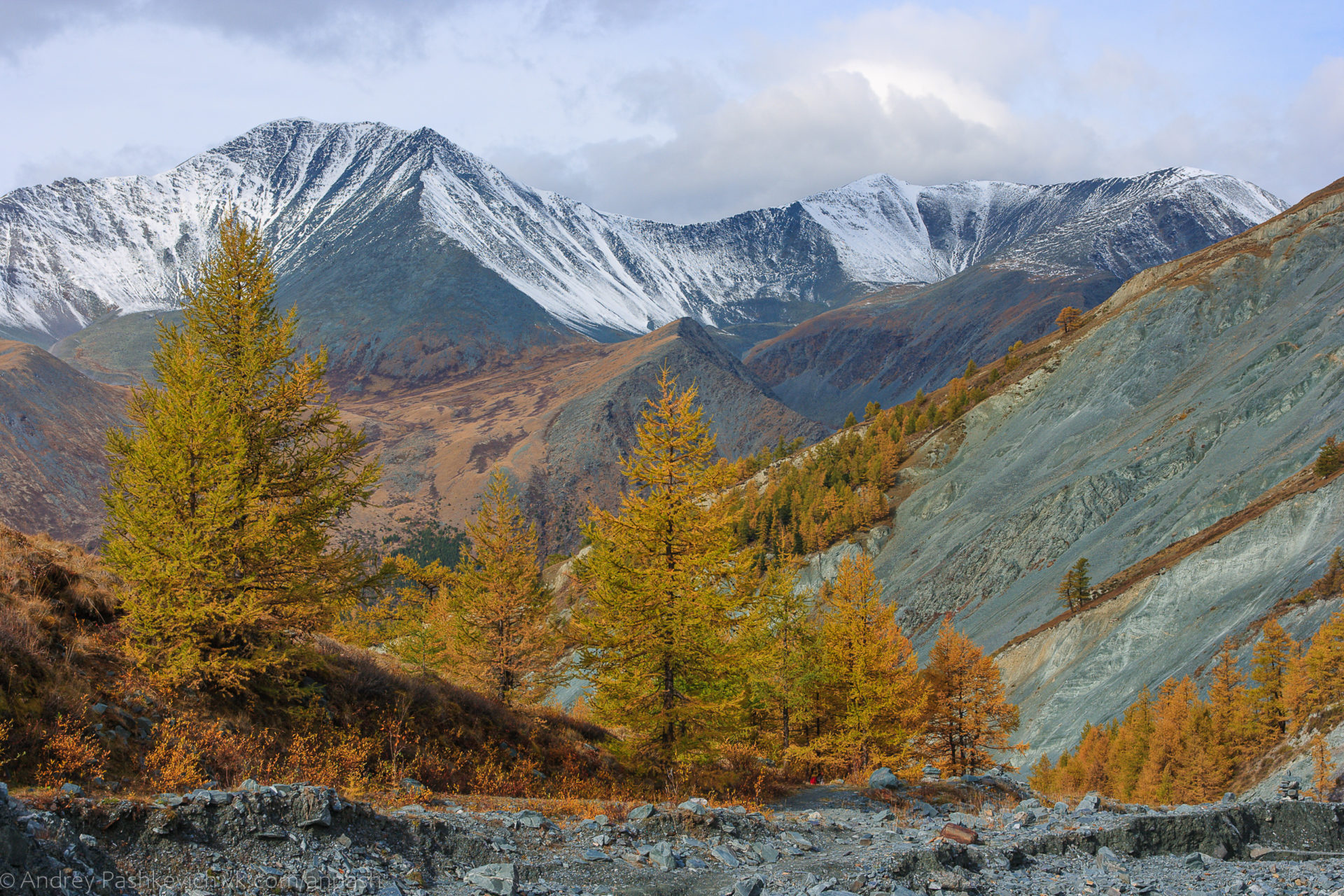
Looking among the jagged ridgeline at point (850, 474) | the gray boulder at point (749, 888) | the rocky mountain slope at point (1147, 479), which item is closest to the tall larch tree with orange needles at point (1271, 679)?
the rocky mountain slope at point (1147, 479)

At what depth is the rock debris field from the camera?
21.8 feet

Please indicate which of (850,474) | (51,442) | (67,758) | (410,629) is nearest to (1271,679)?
(410,629)

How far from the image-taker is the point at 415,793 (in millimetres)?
10602

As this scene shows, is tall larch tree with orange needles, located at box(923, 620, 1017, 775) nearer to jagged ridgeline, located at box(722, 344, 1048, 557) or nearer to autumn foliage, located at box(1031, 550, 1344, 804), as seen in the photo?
autumn foliage, located at box(1031, 550, 1344, 804)

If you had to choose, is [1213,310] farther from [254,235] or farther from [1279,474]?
[254,235]

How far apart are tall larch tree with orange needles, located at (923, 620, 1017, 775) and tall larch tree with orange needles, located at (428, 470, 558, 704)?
15200 mm

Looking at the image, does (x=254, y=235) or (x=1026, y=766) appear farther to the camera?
(x=1026, y=766)

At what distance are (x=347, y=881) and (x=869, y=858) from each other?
6.87 metres

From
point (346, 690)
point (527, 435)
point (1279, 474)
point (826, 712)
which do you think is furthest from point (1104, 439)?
point (527, 435)

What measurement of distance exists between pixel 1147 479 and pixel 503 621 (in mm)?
54661

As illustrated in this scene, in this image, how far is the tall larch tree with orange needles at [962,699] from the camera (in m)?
28.1

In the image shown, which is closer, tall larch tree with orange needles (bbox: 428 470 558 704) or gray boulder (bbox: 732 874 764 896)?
gray boulder (bbox: 732 874 764 896)

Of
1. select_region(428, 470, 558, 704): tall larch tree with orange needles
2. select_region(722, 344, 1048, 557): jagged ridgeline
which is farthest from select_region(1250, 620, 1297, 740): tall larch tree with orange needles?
select_region(722, 344, 1048, 557): jagged ridgeline

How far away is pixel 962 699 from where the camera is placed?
28344 mm
